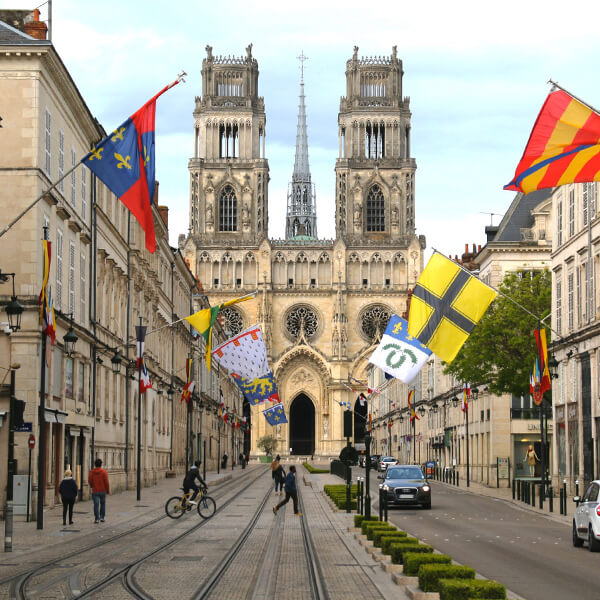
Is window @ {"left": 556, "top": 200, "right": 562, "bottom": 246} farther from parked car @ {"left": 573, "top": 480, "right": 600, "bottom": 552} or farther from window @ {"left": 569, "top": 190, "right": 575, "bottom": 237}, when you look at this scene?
parked car @ {"left": 573, "top": 480, "right": 600, "bottom": 552}

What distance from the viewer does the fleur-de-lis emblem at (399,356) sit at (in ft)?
115

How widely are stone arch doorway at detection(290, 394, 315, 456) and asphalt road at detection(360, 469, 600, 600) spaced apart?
10039 centimetres

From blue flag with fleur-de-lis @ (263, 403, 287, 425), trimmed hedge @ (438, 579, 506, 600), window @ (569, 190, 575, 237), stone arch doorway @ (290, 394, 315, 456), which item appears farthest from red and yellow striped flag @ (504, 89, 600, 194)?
stone arch doorway @ (290, 394, 315, 456)

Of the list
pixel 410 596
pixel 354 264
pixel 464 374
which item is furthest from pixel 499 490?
pixel 354 264

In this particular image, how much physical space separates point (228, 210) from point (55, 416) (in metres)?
106

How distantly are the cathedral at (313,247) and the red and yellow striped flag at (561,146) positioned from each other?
114m

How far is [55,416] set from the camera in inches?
1406

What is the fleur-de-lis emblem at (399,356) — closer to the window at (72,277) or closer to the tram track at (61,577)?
the tram track at (61,577)

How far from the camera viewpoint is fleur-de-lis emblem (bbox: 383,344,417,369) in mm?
35156

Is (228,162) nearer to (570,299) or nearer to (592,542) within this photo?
(570,299)

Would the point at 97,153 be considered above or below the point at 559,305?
below

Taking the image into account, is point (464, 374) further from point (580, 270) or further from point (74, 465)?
point (74, 465)

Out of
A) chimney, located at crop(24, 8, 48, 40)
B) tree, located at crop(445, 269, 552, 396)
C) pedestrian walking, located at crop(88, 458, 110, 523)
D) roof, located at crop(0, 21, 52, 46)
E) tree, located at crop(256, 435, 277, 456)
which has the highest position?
chimney, located at crop(24, 8, 48, 40)

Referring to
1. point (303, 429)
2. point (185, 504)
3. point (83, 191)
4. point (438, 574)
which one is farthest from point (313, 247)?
point (438, 574)
